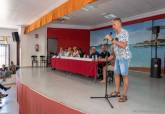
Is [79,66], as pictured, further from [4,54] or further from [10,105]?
[4,54]

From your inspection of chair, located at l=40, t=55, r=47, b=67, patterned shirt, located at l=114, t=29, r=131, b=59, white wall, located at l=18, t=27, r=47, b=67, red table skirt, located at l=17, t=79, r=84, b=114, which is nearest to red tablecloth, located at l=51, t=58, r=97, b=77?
red table skirt, located at l=17, t=79, r=84, b=114

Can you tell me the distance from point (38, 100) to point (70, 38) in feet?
34.1

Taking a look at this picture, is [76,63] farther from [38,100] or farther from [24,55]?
[24,55]

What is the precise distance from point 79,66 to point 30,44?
7208 mm

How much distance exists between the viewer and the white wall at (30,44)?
13297 millimetres

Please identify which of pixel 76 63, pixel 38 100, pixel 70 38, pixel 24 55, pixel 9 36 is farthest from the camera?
pixel 9 36

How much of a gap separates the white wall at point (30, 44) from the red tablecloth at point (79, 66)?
14.2 ft

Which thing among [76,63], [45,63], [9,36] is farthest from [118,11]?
[9,36]

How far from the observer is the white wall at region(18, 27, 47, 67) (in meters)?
13.3

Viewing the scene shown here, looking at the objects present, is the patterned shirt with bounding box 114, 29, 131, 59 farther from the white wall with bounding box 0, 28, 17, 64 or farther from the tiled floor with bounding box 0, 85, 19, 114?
the white wall with bounding box 0, 28, 17, 64

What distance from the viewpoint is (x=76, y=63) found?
749cm

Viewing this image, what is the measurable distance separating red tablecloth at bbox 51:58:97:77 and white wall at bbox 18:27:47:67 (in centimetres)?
434

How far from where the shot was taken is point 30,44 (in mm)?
13555

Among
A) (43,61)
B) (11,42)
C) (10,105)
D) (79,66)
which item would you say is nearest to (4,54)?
(11,42)
